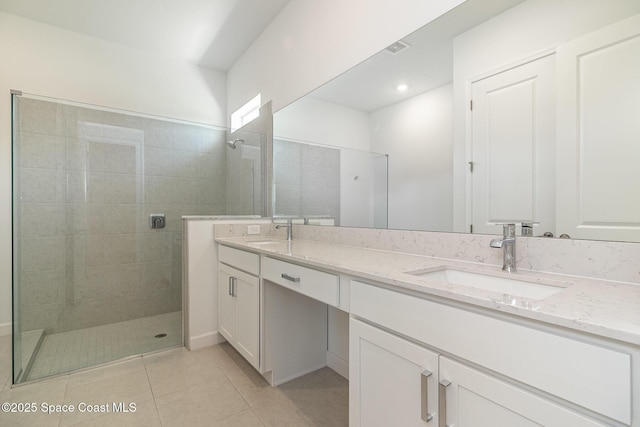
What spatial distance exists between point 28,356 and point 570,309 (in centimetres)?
290

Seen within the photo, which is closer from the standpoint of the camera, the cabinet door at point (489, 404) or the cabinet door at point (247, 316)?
the cabinet door at point (489, 404)

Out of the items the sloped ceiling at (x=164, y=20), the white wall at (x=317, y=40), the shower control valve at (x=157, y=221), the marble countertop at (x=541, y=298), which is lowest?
the marble countertop at (x=541, y=298)

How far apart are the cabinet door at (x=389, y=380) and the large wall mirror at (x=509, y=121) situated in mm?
614

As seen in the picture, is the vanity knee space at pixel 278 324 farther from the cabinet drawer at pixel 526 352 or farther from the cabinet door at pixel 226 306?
the cabinet drawer at pixel 526 352

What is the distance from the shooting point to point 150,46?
9.89 ft

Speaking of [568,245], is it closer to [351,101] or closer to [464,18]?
[464,18]

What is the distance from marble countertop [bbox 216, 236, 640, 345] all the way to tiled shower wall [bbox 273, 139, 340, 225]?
35.7 inches

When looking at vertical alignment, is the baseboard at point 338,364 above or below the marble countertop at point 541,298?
below

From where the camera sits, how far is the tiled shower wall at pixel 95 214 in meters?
2.13

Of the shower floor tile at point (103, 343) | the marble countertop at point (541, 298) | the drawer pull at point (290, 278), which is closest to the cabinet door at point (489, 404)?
the marble countertop at point (541, 298)

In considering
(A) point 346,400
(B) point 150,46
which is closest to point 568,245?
(A) point 346,400

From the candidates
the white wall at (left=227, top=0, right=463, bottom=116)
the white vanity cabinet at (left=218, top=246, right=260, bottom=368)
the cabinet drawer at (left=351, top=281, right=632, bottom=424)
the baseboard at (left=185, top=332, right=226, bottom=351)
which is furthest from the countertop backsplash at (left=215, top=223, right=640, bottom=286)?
the baseboard at (left=185, top=332, right=226, bottom=351)

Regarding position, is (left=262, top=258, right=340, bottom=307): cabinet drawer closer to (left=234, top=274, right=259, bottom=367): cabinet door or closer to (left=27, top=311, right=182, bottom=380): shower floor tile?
(left=234, top=274, right=259, bottom=367): cabinet door

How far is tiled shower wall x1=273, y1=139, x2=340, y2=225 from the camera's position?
6.93ft
